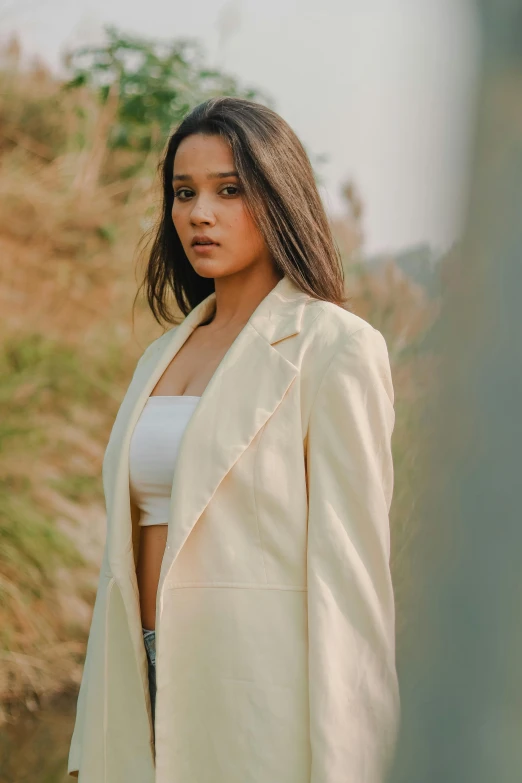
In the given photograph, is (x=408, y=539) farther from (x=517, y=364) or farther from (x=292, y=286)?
(x=292, y=286)

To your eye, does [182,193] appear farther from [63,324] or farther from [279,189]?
[63,324]

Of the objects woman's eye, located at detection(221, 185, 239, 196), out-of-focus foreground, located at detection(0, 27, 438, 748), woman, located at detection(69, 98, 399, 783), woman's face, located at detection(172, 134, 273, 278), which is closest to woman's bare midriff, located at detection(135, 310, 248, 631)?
woman, located at detection(69, 98, 399, 783)

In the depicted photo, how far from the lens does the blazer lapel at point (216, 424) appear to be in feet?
5.04

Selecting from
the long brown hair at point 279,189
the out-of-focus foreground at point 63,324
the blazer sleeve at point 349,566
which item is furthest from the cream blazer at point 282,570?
the out-of-focus foreground at point 63,324

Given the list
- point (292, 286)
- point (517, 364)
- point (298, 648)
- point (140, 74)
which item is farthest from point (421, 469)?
point (140, 74)

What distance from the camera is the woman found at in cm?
147

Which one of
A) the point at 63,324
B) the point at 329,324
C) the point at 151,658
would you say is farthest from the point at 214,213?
the point at 63,324

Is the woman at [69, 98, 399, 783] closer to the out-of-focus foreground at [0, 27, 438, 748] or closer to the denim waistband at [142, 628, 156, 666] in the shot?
the denim waistband at [142, 628, 156, 666]

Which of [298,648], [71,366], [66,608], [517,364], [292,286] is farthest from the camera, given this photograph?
[71,366]

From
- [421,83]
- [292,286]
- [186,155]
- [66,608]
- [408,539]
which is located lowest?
[66,608]

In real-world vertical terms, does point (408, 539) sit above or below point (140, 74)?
below

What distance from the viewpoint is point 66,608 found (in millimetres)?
3430

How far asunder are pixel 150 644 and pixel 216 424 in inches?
15.8

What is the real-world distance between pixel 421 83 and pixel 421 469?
0.43 feet
